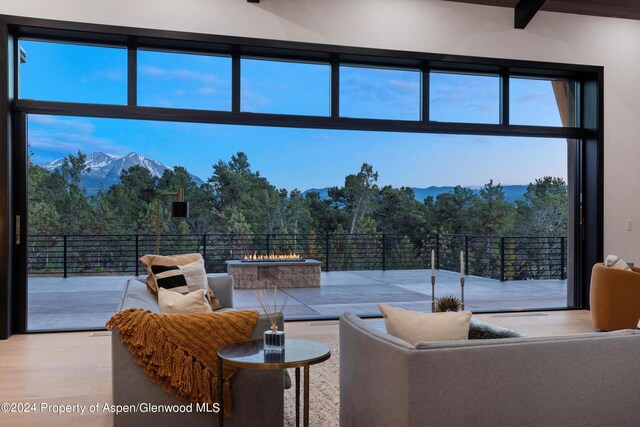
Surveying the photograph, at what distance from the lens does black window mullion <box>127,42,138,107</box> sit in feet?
A: 18.6

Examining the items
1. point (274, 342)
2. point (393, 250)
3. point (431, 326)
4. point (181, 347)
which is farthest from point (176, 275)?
point (393, 250)

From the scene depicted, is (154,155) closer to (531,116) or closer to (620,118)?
(531,116)

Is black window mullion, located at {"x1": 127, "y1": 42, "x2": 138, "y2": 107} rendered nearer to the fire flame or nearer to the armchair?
the fire flame

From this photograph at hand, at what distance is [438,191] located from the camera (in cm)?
929

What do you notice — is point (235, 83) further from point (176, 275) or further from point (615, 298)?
point (615, 298)

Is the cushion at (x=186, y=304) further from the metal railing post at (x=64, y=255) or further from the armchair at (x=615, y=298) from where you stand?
the armchair at (x=615, y=298)

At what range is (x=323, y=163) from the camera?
966 cm

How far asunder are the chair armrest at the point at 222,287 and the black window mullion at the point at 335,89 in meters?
2.34

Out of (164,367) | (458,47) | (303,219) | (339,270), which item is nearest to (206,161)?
(303,219)

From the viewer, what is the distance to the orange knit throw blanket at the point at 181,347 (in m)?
2.65

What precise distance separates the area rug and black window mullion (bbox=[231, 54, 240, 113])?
9.69 feet

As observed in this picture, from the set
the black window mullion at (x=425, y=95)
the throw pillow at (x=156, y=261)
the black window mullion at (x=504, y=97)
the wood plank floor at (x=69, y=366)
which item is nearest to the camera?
the wood plank floor at (x=69, y=366)

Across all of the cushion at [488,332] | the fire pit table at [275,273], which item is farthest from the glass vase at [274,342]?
the fire pit table at [275,273]

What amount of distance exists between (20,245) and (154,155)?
2.35 metres
